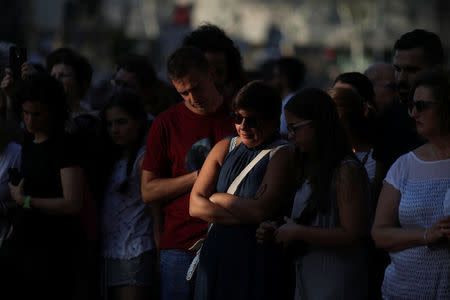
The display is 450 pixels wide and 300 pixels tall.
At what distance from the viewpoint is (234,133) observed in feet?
15.9

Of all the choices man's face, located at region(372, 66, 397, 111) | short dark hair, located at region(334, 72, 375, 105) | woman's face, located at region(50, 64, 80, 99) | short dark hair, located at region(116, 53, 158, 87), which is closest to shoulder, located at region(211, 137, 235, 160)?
short dark hair, located at region(334, 72, 375, 105)

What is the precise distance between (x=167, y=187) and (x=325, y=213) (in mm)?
1125

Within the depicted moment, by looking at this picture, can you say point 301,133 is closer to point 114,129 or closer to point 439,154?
point 439,154

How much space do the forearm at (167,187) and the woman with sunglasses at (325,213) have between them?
2.55 feet

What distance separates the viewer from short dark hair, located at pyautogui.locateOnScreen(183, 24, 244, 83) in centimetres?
548

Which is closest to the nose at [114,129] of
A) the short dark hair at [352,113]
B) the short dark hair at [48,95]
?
the short dark hair at [48,95]

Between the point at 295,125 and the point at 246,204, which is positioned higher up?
the point at 295,125

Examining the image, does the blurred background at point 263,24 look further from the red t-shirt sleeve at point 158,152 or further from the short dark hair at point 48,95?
the red t-shirt sleeve at point 158,152

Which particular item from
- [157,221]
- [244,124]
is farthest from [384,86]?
[244,124]

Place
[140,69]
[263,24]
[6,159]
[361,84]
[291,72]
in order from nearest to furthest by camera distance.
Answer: [6,159], [361,84], [140,69], [291,72], [263,24]

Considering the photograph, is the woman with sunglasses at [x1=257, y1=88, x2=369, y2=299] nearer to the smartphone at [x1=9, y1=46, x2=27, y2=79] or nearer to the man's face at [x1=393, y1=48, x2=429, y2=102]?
the man's face at [x1=393, y1=48, x2=429, y2=102]

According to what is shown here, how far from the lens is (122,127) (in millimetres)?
5641

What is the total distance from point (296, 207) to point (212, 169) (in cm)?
55

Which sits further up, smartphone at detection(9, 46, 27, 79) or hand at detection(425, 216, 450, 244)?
smartphone at detection(9, 46, 27, 79)
